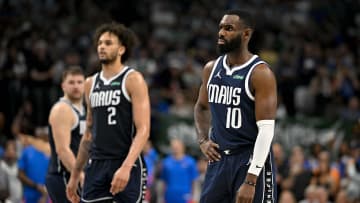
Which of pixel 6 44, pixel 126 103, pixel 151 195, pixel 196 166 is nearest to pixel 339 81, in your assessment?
pixel 196 166

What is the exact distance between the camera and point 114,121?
27.1 ft

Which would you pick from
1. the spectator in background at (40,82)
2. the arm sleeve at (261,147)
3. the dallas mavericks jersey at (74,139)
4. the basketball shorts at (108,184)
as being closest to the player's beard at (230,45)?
the arm sleeve at (261,147)

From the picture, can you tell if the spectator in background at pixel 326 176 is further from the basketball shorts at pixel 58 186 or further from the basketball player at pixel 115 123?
the basketball player at pixel 115 123

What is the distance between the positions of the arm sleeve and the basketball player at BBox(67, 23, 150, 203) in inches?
49.4

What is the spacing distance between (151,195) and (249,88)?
897 centimetres

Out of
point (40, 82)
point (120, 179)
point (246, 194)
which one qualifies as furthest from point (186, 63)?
point (246, 194)

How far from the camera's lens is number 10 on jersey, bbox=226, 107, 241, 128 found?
7.46m

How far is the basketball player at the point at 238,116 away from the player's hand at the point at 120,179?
0.73 metres

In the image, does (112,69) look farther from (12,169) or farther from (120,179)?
(12,169)

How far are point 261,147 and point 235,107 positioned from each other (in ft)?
1.50

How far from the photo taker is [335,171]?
49.9 ft

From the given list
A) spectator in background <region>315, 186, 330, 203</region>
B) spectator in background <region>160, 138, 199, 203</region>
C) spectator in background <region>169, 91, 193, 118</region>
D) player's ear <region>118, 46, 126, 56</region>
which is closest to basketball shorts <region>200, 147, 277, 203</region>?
player's ear <region>118, 46, 126, 56</region>

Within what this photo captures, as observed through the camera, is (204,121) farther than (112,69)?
No

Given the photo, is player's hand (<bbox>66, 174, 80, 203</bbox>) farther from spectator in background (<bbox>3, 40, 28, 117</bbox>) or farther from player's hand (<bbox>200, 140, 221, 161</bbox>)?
spectator in background (<bbox>3, 40, 28, 117</bbox>)
